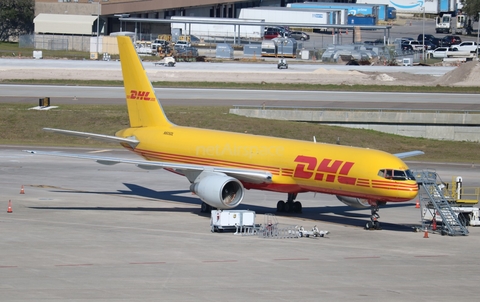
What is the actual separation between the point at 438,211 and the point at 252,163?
9936mm

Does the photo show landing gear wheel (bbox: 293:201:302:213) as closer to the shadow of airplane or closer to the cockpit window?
the shadow of airplane

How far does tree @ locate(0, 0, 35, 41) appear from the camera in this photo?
534ft

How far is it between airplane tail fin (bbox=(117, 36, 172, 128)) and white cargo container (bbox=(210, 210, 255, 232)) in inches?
457

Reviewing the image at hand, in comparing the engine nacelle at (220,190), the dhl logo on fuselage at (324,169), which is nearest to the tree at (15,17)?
the engine nacelle at (220,190)

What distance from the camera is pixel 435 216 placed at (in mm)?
39312

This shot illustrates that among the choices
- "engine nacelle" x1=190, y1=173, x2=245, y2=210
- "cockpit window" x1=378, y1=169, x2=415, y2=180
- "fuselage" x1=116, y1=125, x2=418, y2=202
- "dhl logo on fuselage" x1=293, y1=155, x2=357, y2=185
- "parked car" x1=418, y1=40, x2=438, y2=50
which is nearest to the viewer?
"cockpit window" x1=378, y1=169, x2=415, y2=180

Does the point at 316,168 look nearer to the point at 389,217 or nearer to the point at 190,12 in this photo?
the point at 389,217

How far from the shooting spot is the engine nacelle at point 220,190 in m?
38.4

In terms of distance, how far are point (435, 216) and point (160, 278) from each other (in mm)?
17476

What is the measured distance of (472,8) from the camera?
179250mm

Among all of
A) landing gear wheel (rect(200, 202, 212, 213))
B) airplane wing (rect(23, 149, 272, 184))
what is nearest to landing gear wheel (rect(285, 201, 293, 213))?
airplane wing (rect(23, 149, 272, 184))

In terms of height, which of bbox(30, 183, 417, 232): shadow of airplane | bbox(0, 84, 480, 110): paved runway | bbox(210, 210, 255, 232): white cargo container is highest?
bbox(0, 84, 480, 110): paved runway

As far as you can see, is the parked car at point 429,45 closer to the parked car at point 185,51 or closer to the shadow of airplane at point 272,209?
the parked car at point 185,51

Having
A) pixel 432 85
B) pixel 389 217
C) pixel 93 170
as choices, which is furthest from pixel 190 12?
pixel 389 217
